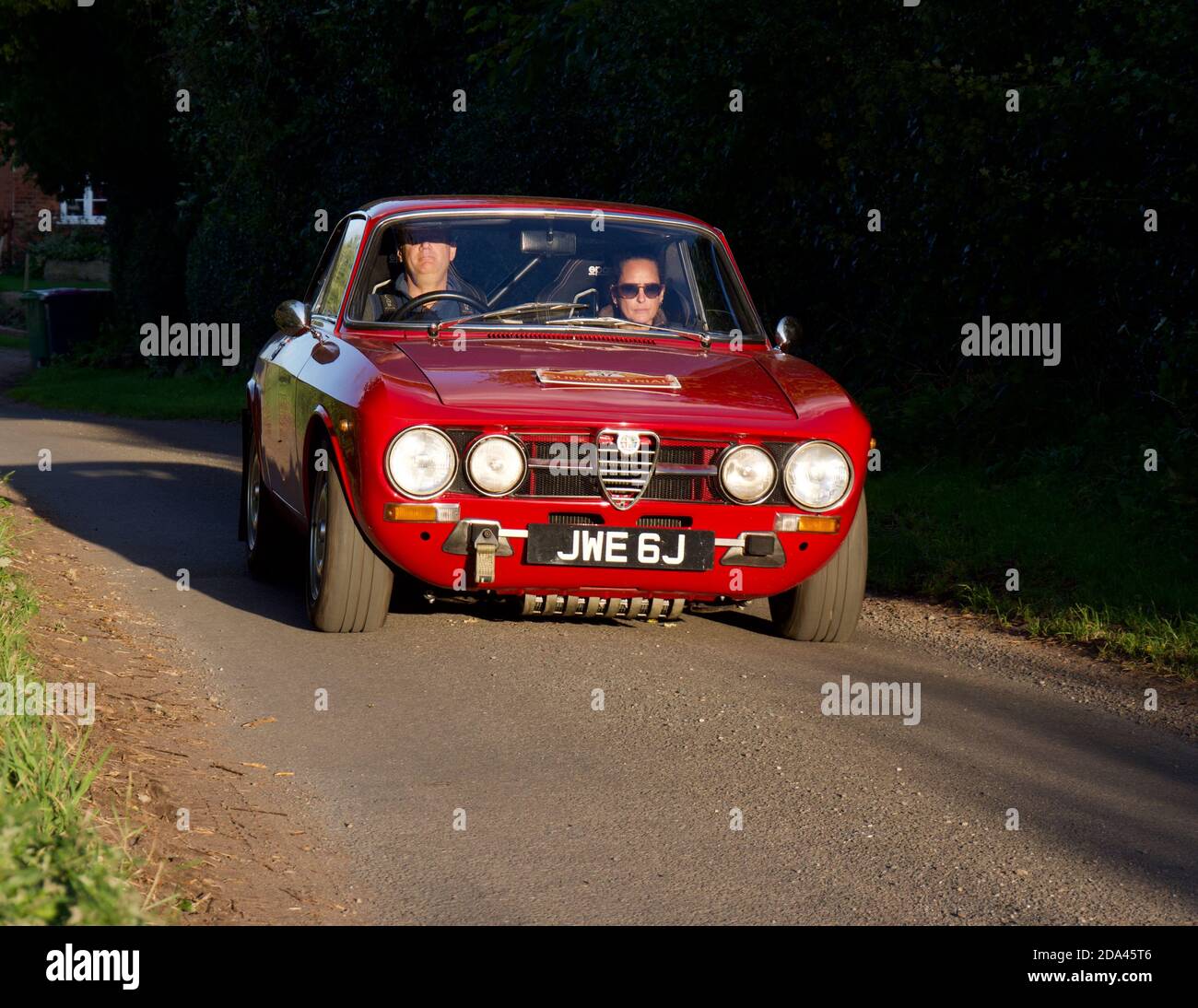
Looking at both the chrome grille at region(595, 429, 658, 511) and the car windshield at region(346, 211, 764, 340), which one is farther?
the car windshield at region(346, 211, 764, 340)

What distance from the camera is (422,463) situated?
6988 mm

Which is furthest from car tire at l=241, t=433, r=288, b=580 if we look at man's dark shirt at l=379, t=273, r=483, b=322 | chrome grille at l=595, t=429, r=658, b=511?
chrome grille at l=595, t=429, r=658, b=511

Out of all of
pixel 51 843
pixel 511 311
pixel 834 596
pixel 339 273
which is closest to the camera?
pixel 51 843

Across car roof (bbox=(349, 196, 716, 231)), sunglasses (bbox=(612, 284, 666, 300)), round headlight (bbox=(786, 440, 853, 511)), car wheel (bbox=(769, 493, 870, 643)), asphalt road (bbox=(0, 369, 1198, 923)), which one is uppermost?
car roof (bbox=(349, 196, 716, 231))

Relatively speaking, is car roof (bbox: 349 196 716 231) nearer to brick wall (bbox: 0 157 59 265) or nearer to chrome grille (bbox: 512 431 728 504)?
chrome grille (bbox: 512 431 728 504)

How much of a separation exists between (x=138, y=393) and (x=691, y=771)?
846 inches

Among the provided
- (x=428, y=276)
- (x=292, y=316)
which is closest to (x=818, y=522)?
(x=428, y=276)

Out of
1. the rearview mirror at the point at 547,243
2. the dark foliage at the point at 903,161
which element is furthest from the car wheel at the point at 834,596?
the dark foliage at the point at 903,161

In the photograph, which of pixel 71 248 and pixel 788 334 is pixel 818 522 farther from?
pixel 71 248

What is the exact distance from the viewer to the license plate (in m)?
7.02

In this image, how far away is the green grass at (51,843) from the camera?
3576mm

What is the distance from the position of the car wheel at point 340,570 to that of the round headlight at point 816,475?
164cm

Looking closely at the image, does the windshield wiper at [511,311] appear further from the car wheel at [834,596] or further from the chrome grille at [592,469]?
the car wheel at [834,596]

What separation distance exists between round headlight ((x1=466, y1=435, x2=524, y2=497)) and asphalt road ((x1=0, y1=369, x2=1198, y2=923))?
71 cm
